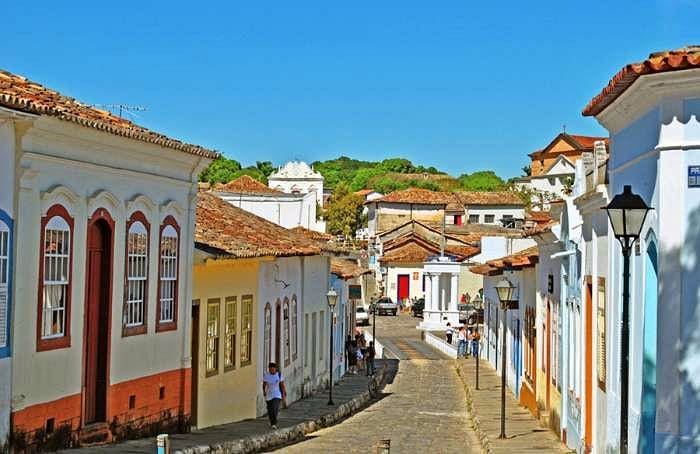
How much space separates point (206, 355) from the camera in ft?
70.0

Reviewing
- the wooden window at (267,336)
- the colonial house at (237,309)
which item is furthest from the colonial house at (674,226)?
the wooden window at (267,336)

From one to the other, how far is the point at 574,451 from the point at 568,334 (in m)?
1.88

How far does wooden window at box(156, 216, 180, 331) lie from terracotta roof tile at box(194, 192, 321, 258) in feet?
5.16

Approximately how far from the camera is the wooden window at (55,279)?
1422 cm

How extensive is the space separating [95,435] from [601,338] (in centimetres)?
670

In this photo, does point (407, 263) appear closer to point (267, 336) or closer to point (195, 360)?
point (267, 336)

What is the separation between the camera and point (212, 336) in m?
21.7

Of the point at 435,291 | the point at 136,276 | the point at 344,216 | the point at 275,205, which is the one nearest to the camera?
the point at 136,276

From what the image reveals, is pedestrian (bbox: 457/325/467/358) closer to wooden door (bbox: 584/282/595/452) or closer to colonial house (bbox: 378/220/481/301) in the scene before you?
colonial house (bbox: 378/220/481/301)

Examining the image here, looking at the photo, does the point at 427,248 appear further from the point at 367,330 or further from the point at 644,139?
the point at 644,139

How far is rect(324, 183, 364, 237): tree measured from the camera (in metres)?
109

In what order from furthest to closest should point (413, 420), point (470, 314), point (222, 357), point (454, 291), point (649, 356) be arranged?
point (454, 291) < point (470, 314) < point (413, 420) < point (222, 357) < point (649, 356)

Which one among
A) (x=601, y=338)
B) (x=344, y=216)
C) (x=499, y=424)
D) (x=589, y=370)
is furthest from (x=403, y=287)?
(x=601, y=338)

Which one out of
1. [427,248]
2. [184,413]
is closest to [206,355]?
[184,413]
